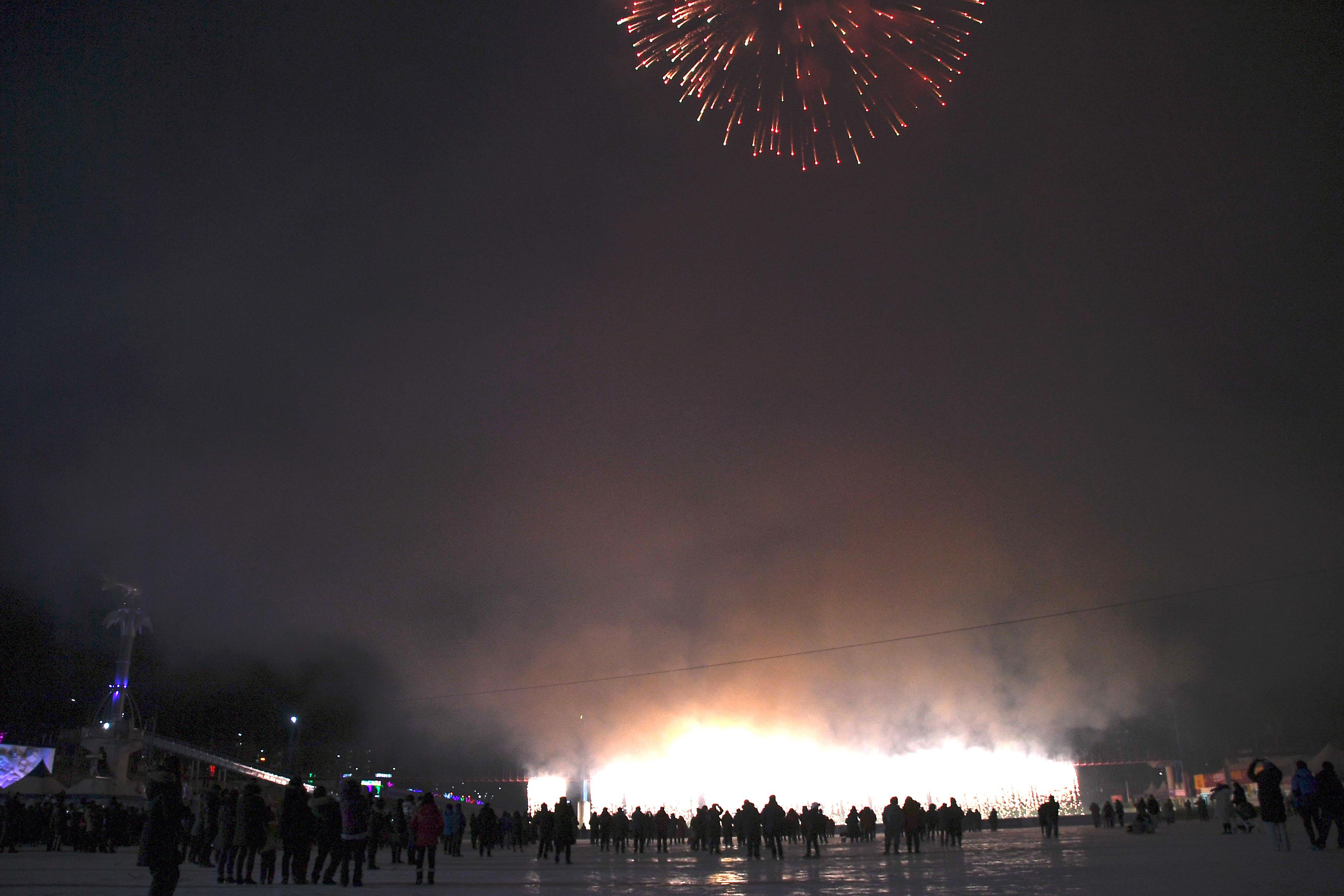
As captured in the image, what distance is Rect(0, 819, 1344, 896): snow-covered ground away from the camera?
8906 mm

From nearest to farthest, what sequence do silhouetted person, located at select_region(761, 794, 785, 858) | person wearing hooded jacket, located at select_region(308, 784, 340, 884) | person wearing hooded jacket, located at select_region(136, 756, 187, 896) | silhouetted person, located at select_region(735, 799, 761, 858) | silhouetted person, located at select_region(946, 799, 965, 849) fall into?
1. person wearing hooded jacket, located at select_region(136, 756, 187, 896)
2. person wearing hooded jacket, located at select_region(308, 784, 340, 884)
3. silhouetted person, located at select_region(761, 794, 785, 858)
4. silhouetted person, located at select_region(735, 799, 761, 858)
5. silhouetted person, located at select_region(946, 799, 965, 849)

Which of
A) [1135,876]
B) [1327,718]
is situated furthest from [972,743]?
[1135,876]

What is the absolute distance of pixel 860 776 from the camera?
203 feet

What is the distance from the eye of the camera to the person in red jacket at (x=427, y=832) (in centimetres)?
1208

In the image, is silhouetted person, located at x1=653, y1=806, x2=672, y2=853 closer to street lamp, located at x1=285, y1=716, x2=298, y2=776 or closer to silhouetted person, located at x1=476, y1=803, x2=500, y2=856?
silhouetted person, located at x1=476, y1=803, x2=500, y2=856

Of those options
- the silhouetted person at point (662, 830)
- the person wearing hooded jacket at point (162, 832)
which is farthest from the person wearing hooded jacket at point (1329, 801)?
the silhouetted person at point (662, 830)

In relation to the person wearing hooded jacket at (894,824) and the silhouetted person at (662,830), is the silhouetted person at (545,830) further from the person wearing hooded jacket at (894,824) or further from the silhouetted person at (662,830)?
the person wearing hooded jacket at (894,824)

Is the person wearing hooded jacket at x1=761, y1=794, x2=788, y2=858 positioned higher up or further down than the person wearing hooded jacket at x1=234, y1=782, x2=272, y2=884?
further down

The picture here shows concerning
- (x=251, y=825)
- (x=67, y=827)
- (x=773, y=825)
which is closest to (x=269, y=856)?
(x=251, y=825)

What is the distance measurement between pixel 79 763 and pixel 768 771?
43404 millimetres

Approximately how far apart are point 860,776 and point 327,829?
5583 centimetres

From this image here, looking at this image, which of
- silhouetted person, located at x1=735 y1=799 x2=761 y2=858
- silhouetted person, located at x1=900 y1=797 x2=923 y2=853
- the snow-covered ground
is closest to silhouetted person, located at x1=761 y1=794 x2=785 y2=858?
silhouetted person, located at x1=735 y1=799 x2=761 y2=858

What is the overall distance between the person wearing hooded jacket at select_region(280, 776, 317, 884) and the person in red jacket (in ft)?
4.60

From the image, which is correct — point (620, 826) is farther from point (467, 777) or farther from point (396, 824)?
point (467, 777)
